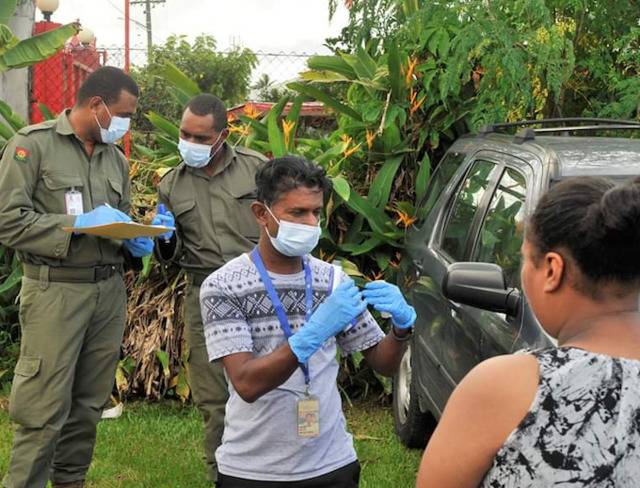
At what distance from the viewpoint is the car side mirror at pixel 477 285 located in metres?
2.95

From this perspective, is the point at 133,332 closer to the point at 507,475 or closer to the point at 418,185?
the point at 418,185

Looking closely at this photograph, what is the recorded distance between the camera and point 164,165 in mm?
6469

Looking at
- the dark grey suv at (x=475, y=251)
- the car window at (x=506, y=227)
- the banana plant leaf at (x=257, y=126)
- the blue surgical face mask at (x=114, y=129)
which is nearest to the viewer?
the dark grey suv at (x=475, y=251)

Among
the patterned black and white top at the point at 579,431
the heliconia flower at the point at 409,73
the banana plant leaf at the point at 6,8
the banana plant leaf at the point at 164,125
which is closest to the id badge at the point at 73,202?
the banana plant leaf at the point at 164,125

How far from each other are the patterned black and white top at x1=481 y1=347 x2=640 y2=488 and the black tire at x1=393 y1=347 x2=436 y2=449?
3.38m

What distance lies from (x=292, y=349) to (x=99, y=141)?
7.16 ft


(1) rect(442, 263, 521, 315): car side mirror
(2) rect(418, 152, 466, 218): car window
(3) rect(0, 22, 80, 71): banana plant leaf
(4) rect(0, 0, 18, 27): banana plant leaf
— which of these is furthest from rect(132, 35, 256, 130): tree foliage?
(1) rect(442, 263, 521, 315): car side mirror

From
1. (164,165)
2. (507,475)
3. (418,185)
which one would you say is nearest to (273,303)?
(507,475)

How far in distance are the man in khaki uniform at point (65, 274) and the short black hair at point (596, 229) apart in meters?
2.70

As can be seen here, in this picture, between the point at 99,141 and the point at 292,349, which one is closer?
the point at 292,349

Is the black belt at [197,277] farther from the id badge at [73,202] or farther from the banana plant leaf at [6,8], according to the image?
the banana plant leaf at [6,8]

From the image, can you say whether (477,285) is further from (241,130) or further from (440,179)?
(241,130)

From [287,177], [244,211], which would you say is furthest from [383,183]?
Result: [287,177]

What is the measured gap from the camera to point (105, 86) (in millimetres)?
4129
